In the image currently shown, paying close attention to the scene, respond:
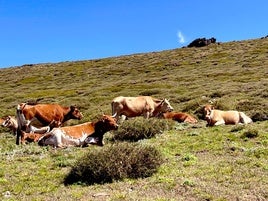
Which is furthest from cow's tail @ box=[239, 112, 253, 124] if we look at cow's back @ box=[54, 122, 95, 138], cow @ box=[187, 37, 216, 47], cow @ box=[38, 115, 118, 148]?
cow @ box=[187, 37, 216, 47]

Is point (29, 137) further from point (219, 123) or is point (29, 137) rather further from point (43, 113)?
point (219, 123)

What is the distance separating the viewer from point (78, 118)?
22.3 metres

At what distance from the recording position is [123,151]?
1174 cm

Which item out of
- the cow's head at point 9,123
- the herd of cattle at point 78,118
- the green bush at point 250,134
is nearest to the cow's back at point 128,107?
the herd of cattle at point 78,118

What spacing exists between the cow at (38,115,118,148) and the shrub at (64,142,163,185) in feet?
15.9

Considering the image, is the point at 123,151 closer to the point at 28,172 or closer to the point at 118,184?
the point at 118,184

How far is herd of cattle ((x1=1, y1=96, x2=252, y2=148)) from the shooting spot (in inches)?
656

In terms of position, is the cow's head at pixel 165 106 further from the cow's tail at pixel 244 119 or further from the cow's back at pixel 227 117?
the cow's tail at pixel 244 119

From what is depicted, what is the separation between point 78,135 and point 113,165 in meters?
5.70

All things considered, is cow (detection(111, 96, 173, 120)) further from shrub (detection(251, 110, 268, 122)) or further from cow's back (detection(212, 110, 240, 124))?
shrub (detection(251, 110, 268, 122))

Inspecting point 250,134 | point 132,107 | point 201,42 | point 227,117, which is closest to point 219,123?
point 227,117

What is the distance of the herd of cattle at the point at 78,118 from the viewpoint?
1666 cm

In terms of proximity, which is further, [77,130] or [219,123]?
[219,123]

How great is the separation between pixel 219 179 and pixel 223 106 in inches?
671
